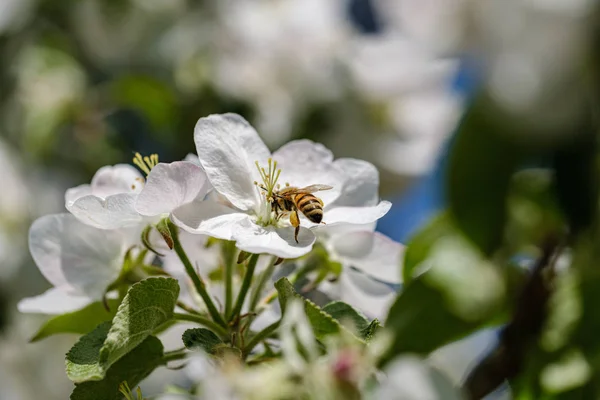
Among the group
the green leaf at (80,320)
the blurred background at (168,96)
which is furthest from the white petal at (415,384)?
the blurred background at (168,96)

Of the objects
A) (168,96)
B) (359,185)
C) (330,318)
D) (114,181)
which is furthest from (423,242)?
(168,96)

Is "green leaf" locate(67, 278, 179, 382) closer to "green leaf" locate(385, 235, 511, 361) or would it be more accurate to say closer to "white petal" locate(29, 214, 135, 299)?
"white petal" locate(29, 214, 135, 299)

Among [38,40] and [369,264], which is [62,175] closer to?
[38,40]

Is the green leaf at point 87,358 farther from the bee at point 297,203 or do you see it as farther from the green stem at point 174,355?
the bee at point 297,203

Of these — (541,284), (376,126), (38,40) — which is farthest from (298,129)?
(541,284)

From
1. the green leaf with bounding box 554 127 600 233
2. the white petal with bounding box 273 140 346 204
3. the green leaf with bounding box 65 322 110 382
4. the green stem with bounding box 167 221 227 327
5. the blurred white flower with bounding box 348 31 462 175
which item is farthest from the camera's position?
the blurred white flower with bounding box 348 31 462 175

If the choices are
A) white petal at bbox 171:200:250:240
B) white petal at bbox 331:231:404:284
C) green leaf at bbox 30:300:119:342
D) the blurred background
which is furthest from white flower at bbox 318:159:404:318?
the blurred background
